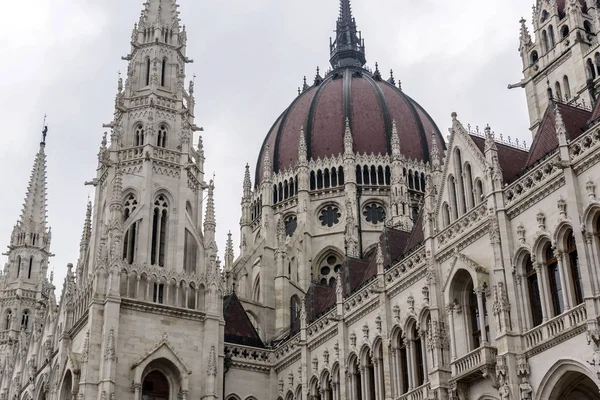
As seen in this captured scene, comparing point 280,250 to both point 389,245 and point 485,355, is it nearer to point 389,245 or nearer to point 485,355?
point 389,245

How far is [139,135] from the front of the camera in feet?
150

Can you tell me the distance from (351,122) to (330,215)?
6900 mm

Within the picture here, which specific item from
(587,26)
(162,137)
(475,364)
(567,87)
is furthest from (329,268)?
(475,364)

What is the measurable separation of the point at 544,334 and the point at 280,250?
85.1ft

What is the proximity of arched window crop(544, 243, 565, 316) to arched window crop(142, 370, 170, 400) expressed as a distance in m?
19.8

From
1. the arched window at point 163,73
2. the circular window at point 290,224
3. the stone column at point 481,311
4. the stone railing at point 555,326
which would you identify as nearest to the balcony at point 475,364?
the stone column at point 481,311

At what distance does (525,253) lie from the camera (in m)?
27.7

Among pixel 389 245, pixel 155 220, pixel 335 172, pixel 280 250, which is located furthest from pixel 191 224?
pixel 335 172

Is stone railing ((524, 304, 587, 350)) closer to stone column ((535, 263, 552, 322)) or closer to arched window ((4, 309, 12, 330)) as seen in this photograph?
stone column ((535, 263, 552, 322))

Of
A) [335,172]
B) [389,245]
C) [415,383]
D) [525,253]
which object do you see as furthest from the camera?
[335,172]

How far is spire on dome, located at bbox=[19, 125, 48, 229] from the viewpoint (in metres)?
67.1

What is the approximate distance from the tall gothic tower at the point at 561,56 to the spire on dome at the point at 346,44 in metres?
30.8

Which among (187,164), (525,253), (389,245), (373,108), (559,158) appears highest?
(373,108)

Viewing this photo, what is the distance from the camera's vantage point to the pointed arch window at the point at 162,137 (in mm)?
45550
